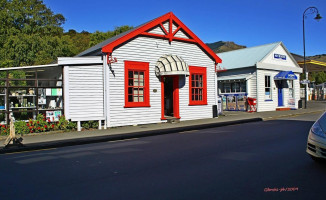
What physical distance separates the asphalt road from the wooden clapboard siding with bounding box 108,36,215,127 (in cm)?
520

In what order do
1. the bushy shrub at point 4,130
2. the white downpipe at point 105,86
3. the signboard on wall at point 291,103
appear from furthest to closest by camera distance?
the signboard on wall at point 291,103 < the white downpipe at point 105,86 < the bushy shrub at point 4,130

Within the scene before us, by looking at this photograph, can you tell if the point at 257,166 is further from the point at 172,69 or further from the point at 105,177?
the point at 172,69

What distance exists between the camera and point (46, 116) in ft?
42.7

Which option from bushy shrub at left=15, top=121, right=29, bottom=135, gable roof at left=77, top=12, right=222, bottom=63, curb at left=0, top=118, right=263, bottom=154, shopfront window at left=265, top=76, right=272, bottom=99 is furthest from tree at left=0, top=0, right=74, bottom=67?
shopfront window at left=265, top=76, right=272, bottom=99

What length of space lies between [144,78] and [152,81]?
503 mm

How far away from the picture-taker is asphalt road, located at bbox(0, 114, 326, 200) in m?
4.62

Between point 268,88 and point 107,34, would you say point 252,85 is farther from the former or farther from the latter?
point 107,34

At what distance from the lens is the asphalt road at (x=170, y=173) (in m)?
4.62

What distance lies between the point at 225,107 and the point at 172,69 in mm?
11189

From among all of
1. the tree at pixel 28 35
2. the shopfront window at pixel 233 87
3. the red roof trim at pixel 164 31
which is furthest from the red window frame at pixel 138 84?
the tree at pixel 28 35

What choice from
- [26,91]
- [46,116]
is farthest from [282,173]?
[26,91]

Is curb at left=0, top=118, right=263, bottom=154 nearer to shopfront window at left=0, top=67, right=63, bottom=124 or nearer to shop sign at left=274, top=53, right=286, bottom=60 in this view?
shopfront window at left=0, top=67, right=63, bottom=124

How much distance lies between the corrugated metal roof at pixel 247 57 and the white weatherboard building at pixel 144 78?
6.35 meters

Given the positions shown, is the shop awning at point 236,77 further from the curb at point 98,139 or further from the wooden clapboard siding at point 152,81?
the curb at point 98,139
